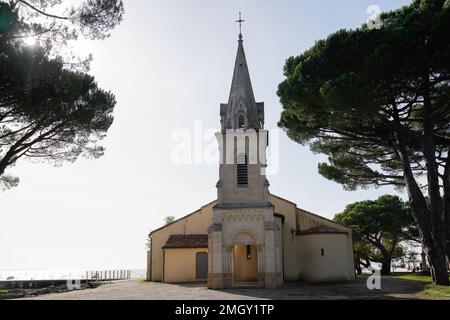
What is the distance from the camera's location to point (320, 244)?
29.0 meters

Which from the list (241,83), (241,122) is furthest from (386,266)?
(241,83)

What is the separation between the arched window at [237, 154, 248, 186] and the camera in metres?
24.6

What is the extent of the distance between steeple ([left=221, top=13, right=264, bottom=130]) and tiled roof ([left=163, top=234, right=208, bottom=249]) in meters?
9.97

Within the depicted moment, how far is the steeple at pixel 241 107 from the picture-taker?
25.6 metres

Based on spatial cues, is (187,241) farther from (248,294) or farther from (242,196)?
(248,294)

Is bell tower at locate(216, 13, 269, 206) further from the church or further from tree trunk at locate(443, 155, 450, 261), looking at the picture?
tree trunk at locate(443, 155, 450, 261)

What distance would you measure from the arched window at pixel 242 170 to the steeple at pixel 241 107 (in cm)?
194

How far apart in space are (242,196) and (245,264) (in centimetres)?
719

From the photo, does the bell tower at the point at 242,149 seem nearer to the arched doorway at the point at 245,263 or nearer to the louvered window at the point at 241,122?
the louvered window at the point at 241,122

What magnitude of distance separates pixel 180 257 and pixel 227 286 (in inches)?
340

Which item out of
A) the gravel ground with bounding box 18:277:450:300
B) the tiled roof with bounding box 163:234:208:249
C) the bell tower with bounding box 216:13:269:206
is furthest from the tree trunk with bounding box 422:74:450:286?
the tiled roof with bounding box 163:234:208:249

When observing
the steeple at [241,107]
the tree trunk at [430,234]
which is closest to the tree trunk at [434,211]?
the tree trunk at [430,234]
